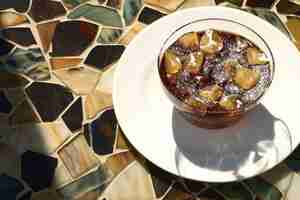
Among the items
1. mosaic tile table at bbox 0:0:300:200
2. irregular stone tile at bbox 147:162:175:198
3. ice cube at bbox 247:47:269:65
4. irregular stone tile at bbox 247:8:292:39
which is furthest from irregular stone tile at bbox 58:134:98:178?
irregular stone tile at bbox 247:8:292:39

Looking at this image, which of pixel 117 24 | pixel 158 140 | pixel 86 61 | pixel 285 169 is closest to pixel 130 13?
pixel 117 24

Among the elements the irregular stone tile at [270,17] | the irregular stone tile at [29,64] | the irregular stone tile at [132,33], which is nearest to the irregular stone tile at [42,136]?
the irregular stone tile at [29,64]

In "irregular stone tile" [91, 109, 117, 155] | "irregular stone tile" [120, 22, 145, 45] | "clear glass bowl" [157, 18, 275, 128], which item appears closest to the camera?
"clear glass bowl" [157, 18, 275, 128]

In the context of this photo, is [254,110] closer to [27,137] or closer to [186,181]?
[186,181]

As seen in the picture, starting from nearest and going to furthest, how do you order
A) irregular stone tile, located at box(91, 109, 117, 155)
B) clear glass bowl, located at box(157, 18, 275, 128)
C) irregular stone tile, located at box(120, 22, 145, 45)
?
clear glass bowl, located at box(157, 18, 275, 128), irregular stone tile, located at box(91, 109, 117, 155), irregular stone tile, located at box(120, 22, 145, 45)

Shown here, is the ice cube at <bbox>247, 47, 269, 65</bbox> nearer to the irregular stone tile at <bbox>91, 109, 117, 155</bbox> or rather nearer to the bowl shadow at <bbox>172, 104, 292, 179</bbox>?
the bowl shadow at <bbox>172, 104, 292, 179</bbox>

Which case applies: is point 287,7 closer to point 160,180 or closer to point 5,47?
point 160,180
